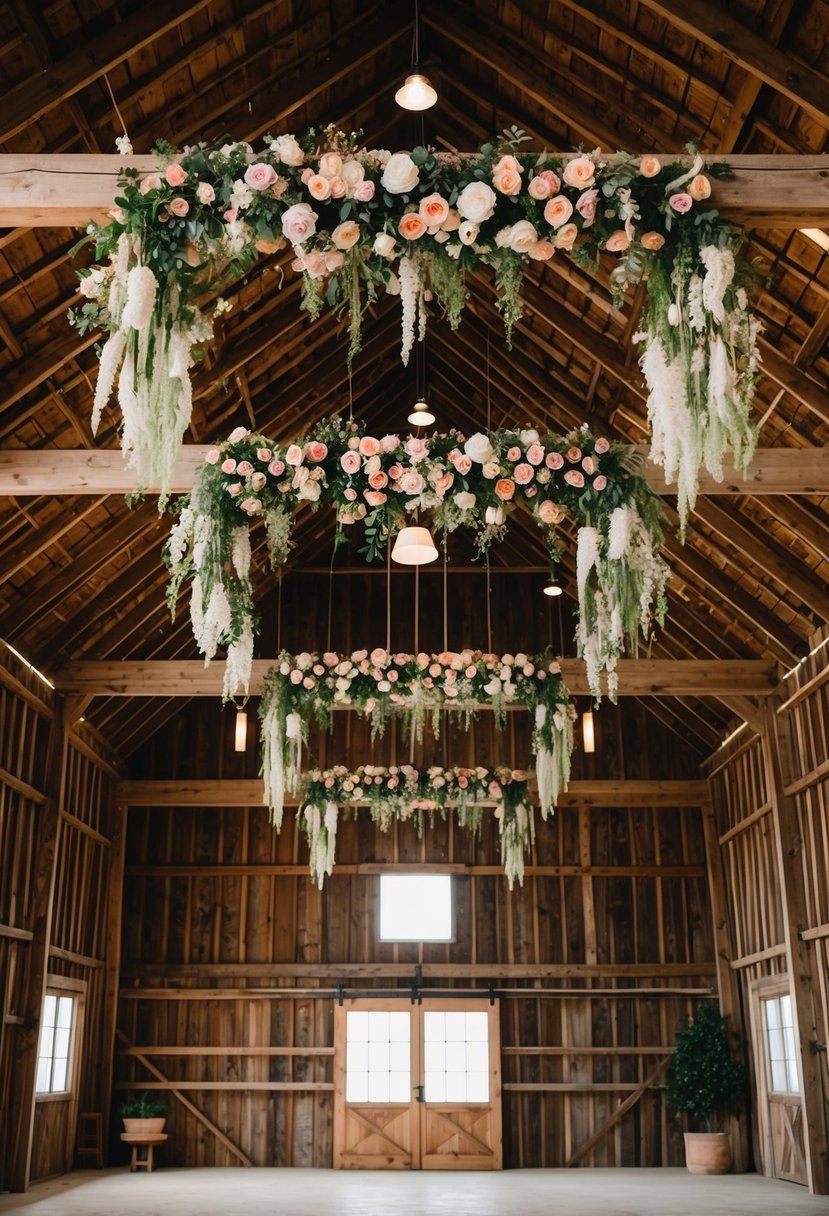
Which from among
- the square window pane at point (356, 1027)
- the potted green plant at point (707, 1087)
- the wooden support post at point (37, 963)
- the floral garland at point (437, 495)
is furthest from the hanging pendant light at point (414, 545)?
the square window pane at point (356, 1027)

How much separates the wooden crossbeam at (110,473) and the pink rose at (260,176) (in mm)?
4056

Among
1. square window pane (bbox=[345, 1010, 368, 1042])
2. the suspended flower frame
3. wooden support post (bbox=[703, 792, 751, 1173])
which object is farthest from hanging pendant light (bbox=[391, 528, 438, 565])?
wooden support post (bbox=[703, 792, 751, 1173])

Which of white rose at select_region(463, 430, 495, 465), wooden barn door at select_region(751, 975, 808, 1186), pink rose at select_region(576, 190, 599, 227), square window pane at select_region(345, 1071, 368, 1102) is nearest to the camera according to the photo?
pink rose at select_region(576, 190, 599, 227)

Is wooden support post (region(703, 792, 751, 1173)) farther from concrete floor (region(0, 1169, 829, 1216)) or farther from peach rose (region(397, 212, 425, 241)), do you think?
peach rose (region(397, 212, 425, 241))

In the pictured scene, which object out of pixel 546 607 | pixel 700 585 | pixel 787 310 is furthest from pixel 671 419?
pixel 546 607

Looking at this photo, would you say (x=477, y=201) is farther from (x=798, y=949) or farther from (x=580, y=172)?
(x=798, y=949)

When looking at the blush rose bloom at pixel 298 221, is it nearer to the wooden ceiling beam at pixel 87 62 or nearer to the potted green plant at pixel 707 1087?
the wooden ceiling beam at pixel 87 62

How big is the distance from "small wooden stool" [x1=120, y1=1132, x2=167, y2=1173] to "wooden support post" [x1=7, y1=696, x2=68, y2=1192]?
5.82ft

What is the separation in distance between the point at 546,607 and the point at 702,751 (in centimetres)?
266

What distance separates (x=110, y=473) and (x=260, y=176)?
13.7ft

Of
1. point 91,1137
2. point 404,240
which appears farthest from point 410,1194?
point 404,240

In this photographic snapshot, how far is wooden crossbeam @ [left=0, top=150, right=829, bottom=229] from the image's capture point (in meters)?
4.70

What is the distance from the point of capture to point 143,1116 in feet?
44.7

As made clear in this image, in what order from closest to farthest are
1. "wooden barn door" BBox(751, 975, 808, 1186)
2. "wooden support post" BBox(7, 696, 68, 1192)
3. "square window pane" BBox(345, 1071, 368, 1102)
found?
"wooden support post" BBox(7, 696, 68, 1192) → "wooden barn door" BBox(751, 975, 808, 1186) → "square window pane" BBox(345, 1071, 368, 1102)
